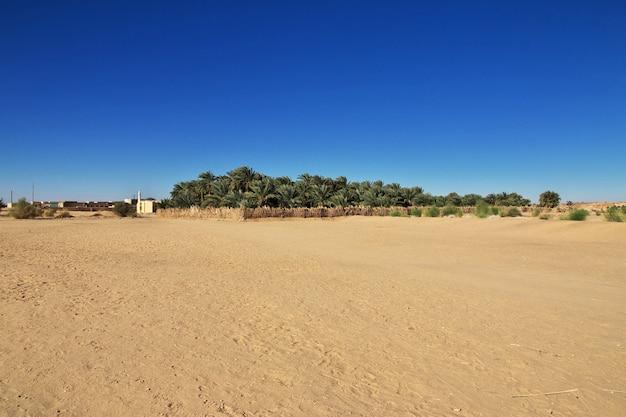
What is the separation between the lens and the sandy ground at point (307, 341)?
3287 mm

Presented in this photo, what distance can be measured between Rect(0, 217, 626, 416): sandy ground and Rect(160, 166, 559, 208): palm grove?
34.0 meters

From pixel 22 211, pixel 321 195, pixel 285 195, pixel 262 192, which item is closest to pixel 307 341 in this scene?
pixel 262 192

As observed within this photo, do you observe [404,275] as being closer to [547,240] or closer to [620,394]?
[620,394]

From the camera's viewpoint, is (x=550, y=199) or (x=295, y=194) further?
(x=550, y=199)

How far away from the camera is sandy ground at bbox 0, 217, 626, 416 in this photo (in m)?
3.29

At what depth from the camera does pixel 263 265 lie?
10852 mm

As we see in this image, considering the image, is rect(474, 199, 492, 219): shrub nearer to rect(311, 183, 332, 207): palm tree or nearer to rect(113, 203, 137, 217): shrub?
rect(311, 183, 332, 207): palm tree

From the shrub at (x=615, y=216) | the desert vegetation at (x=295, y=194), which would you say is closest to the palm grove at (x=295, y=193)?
the desert vegetation at (x=295, y=194)

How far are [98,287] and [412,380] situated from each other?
6.37 m

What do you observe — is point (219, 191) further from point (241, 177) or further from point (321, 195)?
point (321, 195)

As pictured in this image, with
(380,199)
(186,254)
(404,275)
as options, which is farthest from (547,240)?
(380,199)

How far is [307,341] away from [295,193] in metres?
44.7

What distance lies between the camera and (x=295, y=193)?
49219 mm

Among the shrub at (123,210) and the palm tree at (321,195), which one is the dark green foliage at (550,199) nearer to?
the palm tree at (321,195)
